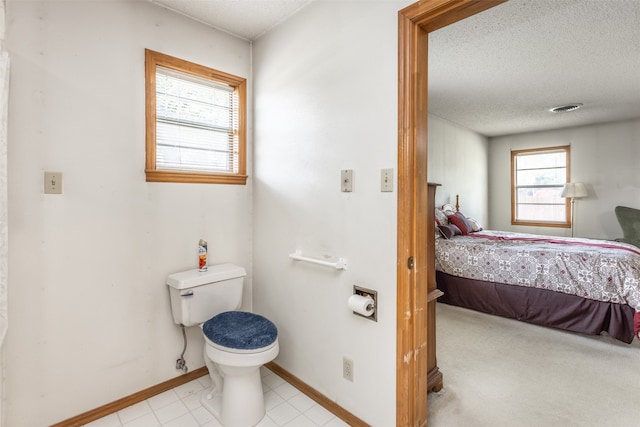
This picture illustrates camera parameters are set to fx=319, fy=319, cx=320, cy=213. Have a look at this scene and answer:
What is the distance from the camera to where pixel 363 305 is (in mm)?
1542

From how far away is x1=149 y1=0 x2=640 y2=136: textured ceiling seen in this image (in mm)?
1985

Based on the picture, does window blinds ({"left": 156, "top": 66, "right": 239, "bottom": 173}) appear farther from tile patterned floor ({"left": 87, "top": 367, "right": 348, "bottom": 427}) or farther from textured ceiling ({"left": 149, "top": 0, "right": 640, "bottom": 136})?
tile patterned floor ({"left": 87, "top": 367, "right": 348, "bottom": 427})

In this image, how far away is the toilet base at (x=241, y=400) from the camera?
5.42 feet

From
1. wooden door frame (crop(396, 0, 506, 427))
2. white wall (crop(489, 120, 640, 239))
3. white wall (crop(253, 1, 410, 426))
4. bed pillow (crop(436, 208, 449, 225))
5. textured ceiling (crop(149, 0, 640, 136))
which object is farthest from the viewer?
white wall (crop(489, 120, 640, 239))

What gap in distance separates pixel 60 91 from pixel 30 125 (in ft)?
0.74

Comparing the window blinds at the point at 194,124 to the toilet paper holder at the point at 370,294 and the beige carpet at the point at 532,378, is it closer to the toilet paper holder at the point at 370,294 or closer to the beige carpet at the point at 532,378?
the toilet paper holder at the point at 370,294

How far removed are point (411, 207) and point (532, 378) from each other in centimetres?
166

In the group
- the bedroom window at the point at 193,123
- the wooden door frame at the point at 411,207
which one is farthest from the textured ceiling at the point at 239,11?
the wooden door frame at the point at 411,207

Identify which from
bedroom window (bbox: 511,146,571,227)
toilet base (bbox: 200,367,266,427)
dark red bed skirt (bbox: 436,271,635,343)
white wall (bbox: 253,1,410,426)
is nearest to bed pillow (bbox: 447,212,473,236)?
dark red bed skirt (bbox: 436,271,635,343)

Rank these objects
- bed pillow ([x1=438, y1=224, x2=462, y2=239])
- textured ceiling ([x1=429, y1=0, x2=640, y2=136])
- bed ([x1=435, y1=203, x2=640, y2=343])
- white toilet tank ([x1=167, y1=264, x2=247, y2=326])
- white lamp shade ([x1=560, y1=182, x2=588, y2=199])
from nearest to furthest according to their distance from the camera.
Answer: white toilet tank ([x1=167, y1=264, x2=247, y2=326])
textured ceiling ([x1=429, y1=0, x2=640, y2=136])
bed ([x1=435, y1=203, x2=640, y2=343])
bed pillow ([x1=438, y1=224, x2=462, y2=239])
white lamp shade ([x1=560, y1=182, x2=588, y2=199])

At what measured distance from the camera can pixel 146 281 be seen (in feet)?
6.28

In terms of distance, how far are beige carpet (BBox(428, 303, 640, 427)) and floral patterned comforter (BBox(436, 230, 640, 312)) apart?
43 centimetres

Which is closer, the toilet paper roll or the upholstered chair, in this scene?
the toilet paper roll

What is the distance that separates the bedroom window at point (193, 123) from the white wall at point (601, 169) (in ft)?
18.2
